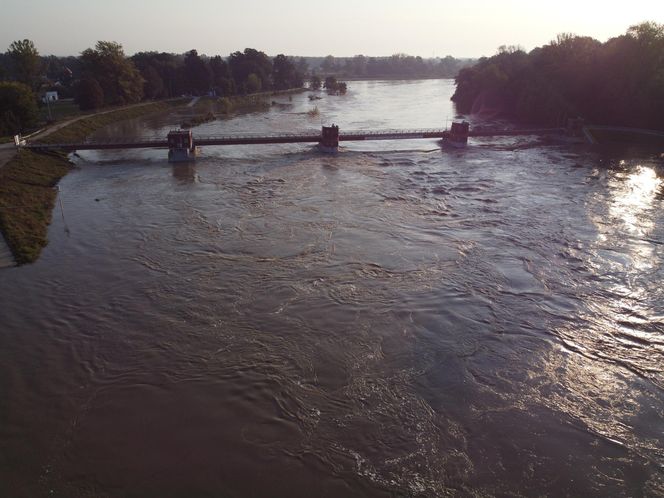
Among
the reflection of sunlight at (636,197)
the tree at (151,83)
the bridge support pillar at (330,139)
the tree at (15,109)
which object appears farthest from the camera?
the tree at (151,83)

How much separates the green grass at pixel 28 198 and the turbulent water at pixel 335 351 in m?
0.85

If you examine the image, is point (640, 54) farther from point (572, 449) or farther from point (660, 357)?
point (572, 449)

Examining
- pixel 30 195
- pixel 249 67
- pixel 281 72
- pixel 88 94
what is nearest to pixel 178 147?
pixel 30 195

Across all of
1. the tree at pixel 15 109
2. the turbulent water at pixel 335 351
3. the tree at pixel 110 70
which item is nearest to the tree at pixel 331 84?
the tree at pixel 110 70

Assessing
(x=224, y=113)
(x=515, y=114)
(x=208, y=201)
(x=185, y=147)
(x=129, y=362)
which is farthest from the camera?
(x=224, y=113)

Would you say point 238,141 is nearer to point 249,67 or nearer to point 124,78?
point 124,78

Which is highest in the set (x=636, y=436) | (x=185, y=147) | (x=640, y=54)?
(x=640, y=54)

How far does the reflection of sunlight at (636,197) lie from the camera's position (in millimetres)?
25914

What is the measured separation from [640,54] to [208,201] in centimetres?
5416

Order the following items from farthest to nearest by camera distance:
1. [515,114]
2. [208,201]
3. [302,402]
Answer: [515,114] → [208,201] → [302,402]

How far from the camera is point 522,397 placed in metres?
12.4

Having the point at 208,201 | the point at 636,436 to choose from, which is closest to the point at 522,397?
the point at 636,436

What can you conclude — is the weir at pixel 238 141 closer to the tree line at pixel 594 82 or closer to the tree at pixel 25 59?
the tree line at pixel 594 82

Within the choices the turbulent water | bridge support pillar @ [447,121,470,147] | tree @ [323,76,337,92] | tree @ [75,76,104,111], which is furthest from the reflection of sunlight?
tree @ [323,76,337,92]
